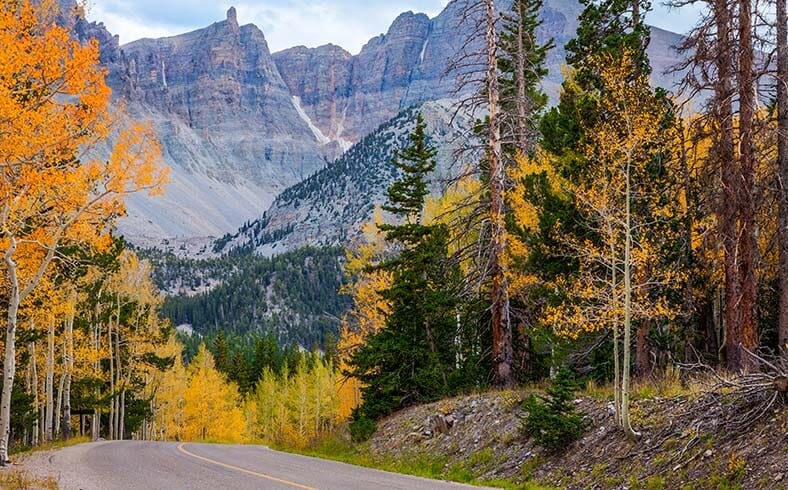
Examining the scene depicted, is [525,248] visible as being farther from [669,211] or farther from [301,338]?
[301,338]

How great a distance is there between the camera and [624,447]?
11367 mm

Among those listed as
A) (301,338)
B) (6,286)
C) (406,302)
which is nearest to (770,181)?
(406,302)

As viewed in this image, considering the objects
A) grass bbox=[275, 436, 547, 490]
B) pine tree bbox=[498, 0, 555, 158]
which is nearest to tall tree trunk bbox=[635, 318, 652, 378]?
grass bbox=[275, 436, 547, 490]

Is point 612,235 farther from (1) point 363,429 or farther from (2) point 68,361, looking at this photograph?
(2) point 68,361

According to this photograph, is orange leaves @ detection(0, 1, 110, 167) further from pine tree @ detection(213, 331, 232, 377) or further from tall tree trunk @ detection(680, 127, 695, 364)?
pine tree @ detection(213, 331, 232, 377)

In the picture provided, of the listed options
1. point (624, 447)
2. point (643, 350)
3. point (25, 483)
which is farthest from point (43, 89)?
point (643, 350)

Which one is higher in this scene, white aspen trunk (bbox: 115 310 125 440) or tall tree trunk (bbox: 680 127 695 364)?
tall tree trunk (bbox: 680 127 695 364)

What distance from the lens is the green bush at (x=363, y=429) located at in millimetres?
20188

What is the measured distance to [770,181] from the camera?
15.1 meters

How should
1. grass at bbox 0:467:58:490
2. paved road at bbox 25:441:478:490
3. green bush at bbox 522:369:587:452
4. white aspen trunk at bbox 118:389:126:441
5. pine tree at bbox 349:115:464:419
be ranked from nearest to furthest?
1. grass at bbox 0:467:58:490
2. paved road at bbox 25:441:478:490
3. green bush at bbox 522:369:587:452
4. pine tree at bbox 349:115:464:419
5. white aspen trunk at bbox 118:389:126:441

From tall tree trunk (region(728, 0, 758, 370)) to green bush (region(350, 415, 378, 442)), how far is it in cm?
1071

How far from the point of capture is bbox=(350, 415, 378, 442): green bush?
20.2 metres

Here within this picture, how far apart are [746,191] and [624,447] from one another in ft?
20.6

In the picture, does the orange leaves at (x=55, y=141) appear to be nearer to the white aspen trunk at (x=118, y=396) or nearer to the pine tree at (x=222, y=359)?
the white aspen trunk at (x=118, y=396)
